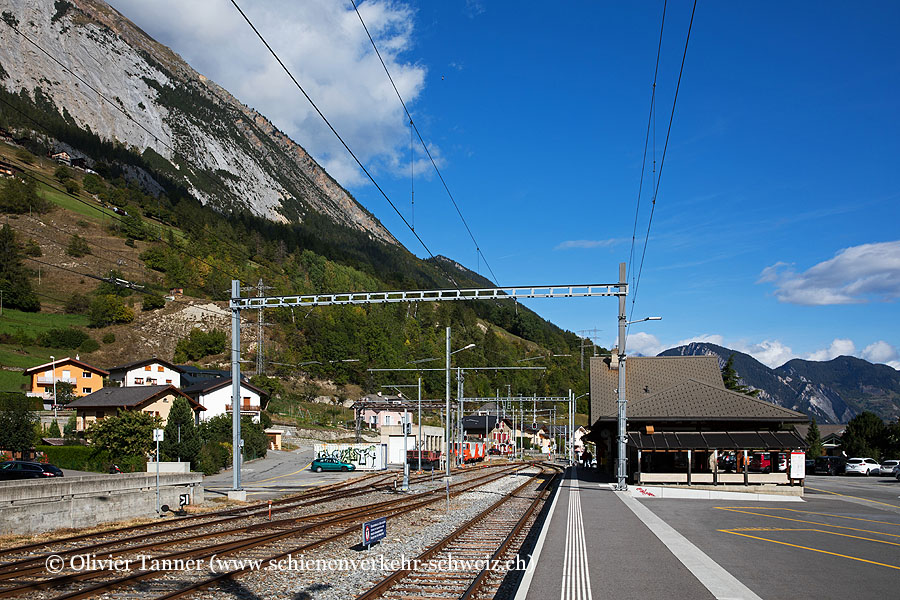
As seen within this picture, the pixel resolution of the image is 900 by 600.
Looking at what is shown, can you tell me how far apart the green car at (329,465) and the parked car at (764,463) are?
90.5 ft

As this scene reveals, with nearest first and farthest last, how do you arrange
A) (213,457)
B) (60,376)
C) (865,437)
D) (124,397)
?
(213,457) → (124,397) → (60,376) → (865,437)

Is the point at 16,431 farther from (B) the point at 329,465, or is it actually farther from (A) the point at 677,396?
(A) the point at 677,396

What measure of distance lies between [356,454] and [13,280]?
90128mm

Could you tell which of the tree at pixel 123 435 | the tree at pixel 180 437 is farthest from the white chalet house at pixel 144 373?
the tree at pixel 123 435

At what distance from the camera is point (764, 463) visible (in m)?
37.8

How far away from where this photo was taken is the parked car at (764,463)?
37.2 meters

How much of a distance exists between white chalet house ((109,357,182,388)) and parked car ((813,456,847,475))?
65062 mm

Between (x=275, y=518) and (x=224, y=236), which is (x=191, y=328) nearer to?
(x=224, y=236)

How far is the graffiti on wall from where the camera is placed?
49.9 m

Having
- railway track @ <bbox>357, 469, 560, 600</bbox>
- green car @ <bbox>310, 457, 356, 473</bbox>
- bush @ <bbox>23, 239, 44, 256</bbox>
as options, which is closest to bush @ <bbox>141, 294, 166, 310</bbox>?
bush @ <bbox>23, 239, 44, 256</bbox>

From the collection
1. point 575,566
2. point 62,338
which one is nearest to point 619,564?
point 575,566

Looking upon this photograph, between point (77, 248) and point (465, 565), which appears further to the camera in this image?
point (77, 248)

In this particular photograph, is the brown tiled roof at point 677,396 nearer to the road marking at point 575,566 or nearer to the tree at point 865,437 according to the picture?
the road marking at point 575,566

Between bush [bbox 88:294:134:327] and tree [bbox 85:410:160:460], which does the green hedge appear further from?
bush [bbox 88:294:134:327]
